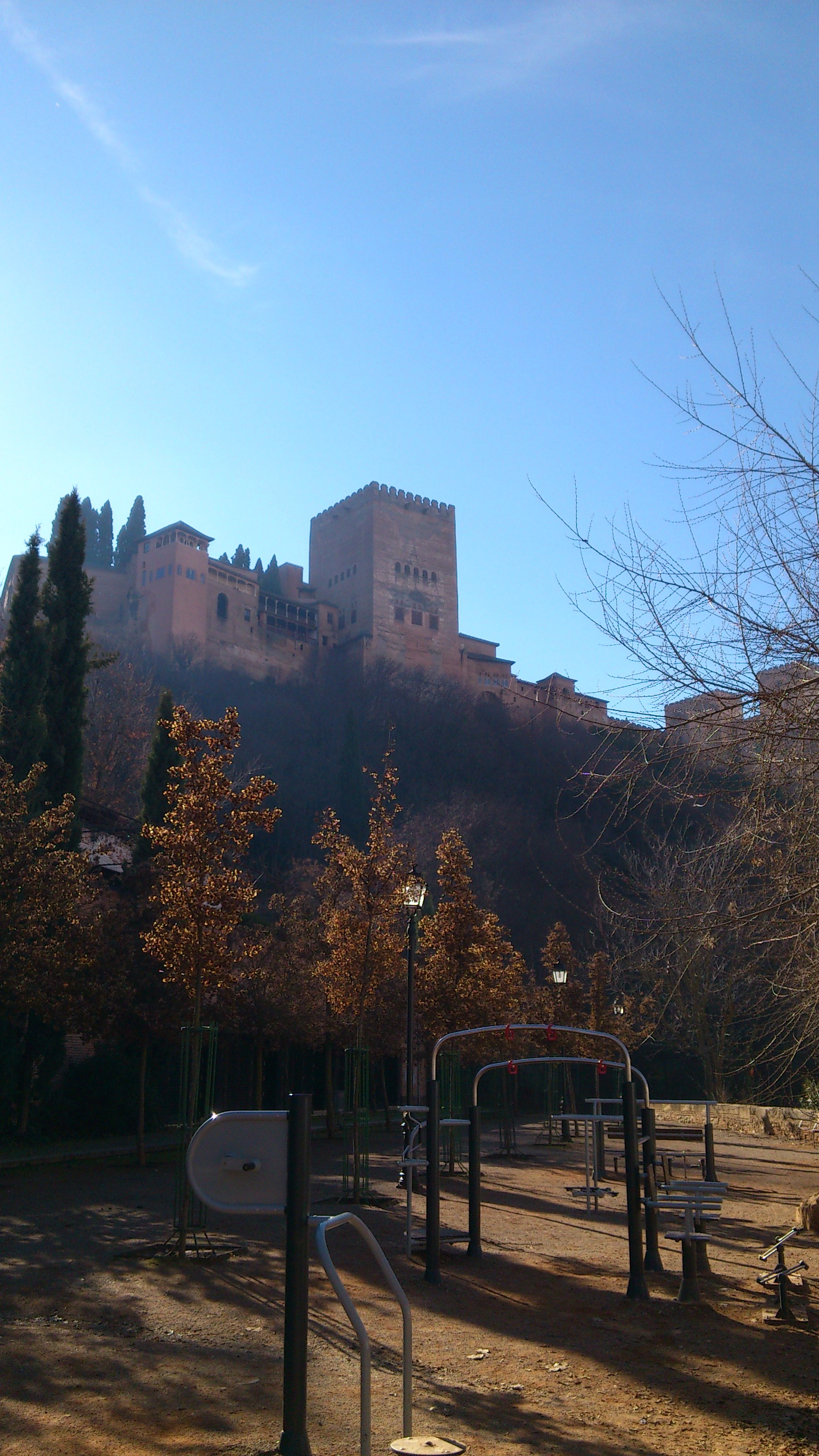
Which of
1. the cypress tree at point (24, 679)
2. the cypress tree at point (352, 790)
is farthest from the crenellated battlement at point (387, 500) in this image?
the cypress tree at point (24, 679)

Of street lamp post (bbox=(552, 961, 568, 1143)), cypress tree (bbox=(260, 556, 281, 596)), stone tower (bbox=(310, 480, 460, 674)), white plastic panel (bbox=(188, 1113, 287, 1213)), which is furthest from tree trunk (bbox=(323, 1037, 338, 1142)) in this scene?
cypress tree (bbox=(260, 556, 281, 596))

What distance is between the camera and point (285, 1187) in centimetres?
373

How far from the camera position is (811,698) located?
19.0 ft

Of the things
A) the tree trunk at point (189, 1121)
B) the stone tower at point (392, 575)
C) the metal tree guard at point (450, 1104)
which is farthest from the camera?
the stone tower at point (392, 575)

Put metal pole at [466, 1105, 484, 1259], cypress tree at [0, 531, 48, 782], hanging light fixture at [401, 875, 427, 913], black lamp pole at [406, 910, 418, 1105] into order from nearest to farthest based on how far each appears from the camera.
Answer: metal pole at [466, 1105, 484, 1259] < black lamp pole at [406, 910, 418, 1105] < hanging light fixture at [401, 875, 427, 913] < cypress tree at [0, 531, 48, 782]

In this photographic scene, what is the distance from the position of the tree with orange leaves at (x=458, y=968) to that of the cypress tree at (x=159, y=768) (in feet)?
34.7

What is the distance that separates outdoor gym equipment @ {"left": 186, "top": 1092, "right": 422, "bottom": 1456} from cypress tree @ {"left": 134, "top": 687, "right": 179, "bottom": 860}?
980 inches

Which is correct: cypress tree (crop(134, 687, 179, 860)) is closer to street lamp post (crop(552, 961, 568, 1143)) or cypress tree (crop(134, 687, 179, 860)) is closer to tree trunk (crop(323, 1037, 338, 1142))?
tree trunk (crop(323, 1037, 338, 1142))

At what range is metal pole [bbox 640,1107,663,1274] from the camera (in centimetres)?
907

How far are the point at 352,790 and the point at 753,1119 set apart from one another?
37947 mm

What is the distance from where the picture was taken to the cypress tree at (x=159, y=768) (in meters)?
28.7

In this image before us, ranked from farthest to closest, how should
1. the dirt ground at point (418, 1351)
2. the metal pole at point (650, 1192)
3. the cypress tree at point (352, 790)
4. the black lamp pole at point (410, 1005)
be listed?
1. the cypress tree at point (352, 790)
2. the black lamp pole at point (410, 1005)
3. the metal pole at point (650, 1192)
4. the dirt ground at point (418, 1351)

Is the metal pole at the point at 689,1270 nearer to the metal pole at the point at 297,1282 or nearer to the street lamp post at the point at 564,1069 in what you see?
the metal pole at the point at 297,1282

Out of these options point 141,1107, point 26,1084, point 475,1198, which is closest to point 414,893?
point 475,1198
